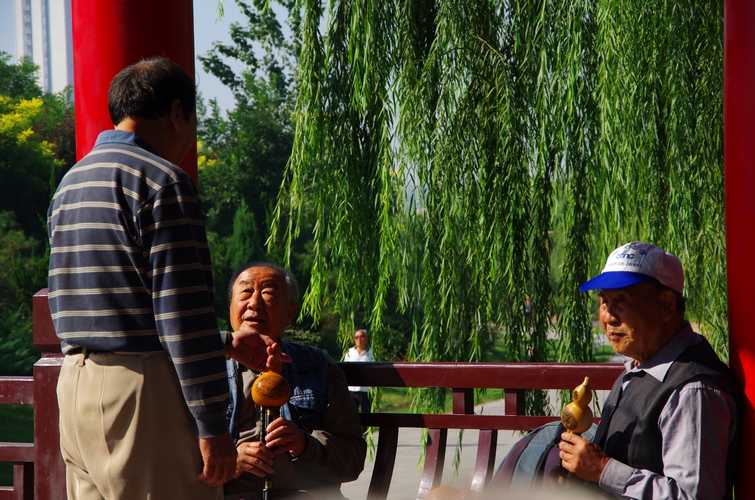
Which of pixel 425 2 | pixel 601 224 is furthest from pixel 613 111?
pixel 425 2

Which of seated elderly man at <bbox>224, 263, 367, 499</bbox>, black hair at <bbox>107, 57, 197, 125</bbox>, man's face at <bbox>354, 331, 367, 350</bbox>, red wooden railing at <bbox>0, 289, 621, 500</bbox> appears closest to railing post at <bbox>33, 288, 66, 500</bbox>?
red wooden railing at <bbox>0, 289, 621, 500</bbox>

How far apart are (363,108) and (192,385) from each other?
3.10 metres

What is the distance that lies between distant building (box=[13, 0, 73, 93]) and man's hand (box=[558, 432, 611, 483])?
72.9 meters

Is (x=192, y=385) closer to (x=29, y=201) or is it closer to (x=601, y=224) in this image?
(x=601, y=224)

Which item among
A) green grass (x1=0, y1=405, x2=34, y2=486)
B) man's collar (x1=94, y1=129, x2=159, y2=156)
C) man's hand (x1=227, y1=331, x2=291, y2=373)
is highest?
man's collar (x1=94, y1=129, x2=159, y2=156)

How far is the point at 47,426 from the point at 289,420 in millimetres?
784

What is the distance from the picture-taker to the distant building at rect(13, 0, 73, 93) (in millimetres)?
73562

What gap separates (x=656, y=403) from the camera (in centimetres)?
221

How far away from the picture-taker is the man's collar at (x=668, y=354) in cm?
227

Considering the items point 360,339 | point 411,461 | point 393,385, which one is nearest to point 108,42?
point 393,385

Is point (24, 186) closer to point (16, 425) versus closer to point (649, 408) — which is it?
point (16, 425)

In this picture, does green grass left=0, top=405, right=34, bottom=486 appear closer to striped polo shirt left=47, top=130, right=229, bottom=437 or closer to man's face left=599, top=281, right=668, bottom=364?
striped polo shirt left=47, top=130, right=229, bottom=437

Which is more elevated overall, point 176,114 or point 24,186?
point 24,186

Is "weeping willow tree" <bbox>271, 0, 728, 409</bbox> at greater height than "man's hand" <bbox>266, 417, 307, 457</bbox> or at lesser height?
greater
